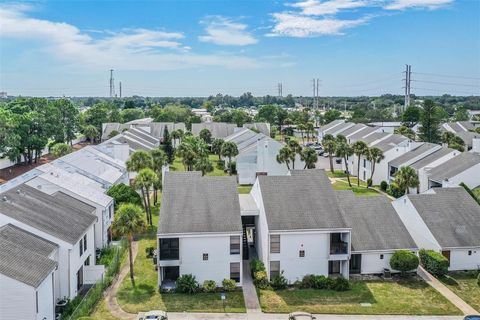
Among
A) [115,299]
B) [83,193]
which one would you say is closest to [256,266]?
[115,299]

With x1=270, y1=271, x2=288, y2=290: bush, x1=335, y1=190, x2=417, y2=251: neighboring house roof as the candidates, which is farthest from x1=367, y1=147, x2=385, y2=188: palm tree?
x1=270, y1=271, x2=288, y2=290: bush

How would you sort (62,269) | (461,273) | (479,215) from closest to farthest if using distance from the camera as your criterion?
(62,269), (461,273), (479,215)

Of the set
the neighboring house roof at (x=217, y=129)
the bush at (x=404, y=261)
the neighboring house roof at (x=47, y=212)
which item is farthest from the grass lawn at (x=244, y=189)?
the neighboring house roof at (x=217, y=129)

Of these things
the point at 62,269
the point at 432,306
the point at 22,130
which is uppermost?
the point at 22,130

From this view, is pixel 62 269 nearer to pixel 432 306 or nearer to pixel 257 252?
pixel 257 252

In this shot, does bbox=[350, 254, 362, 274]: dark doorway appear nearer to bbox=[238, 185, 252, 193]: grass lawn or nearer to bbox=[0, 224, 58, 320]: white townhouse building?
bbox=[0, 224, 58, 320]: white townhouse building

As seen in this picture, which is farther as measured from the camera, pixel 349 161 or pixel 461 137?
pixel 461 137

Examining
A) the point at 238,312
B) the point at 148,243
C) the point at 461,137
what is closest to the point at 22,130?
the point at 148,243
